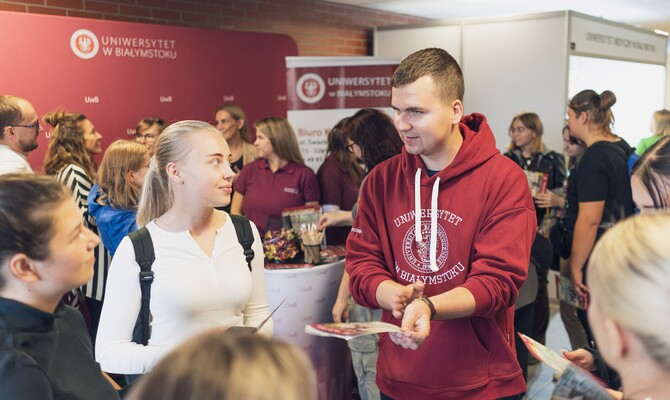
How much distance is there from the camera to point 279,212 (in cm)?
442

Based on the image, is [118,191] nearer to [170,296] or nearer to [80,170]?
[80,170]

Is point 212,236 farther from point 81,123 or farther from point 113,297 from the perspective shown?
point 81,123

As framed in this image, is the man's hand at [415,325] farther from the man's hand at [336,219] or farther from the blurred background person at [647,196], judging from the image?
the man's hand at [336,219]

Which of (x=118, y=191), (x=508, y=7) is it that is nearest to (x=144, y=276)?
(x=118, y=191)

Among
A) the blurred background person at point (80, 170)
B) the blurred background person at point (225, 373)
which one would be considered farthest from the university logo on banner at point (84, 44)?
the blurred background person at point (225, 373)

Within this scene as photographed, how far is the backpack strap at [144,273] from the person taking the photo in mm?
1890

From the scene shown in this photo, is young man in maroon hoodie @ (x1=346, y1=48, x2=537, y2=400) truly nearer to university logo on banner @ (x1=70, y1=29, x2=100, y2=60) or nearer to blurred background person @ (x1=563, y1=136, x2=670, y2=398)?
blurred background person @ (x1=563, y1=136, x2=670, y2=398)

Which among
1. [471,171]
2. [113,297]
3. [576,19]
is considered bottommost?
[113,297]

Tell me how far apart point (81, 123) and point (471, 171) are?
306 cm

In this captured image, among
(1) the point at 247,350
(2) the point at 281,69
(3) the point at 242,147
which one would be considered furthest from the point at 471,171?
(2) the point at 281,69

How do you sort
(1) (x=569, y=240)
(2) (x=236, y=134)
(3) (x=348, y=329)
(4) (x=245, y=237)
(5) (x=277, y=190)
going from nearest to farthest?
(3) (x=348, y=329)
(4) (x=245, y=237)
(1) (x=569, y=240)
(5) (x=277, y=190)
(2) (x=236, y=134)

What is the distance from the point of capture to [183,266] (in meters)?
1.95

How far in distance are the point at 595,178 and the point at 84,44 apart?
12.8 ft

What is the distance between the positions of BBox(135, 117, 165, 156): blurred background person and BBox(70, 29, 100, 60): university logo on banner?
678 mm
